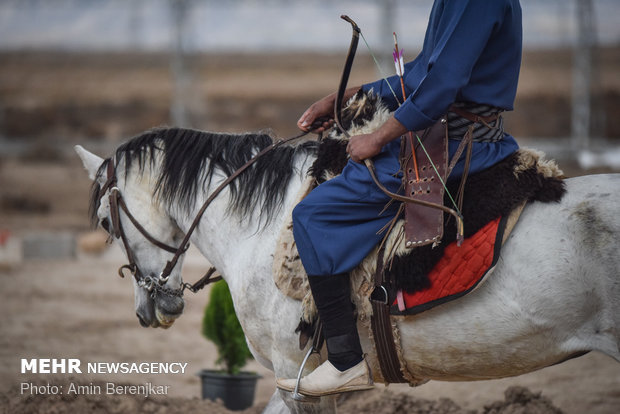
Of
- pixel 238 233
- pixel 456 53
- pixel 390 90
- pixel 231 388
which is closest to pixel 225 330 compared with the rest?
pixel 231 388

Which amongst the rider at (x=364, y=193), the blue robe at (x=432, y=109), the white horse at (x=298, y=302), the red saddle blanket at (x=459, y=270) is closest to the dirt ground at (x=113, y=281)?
the white horse at (x=298, y=302)

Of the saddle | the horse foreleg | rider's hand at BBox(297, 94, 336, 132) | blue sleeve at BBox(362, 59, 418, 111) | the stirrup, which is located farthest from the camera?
rider's hand at BBox(297, 94, 336, 132)

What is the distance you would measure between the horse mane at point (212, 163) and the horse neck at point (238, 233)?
0.13ft

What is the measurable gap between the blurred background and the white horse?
462 mm

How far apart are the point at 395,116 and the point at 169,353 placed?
5997 mm

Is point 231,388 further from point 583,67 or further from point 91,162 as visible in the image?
point 583,67

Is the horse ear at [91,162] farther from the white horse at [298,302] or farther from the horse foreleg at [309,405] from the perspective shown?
the horse foreleg at [309,405]

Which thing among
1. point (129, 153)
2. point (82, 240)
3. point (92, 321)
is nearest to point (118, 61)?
point (82, 240)

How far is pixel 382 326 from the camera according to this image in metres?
2.97

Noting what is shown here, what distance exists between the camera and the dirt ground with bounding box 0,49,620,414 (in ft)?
17.3

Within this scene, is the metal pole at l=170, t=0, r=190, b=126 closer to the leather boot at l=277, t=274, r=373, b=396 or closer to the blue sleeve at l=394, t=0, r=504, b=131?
the leather boot at l=277, t=274, r=373, b=396

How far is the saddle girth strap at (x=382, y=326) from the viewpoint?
295 centimetres

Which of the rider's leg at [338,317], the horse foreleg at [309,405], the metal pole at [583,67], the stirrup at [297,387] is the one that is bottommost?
the horse foreleg at [309,405]

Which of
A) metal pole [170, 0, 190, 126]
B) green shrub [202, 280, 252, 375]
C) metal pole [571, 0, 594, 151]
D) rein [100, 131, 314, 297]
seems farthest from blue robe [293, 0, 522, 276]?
metal pole [571, 0, 594, 151]
